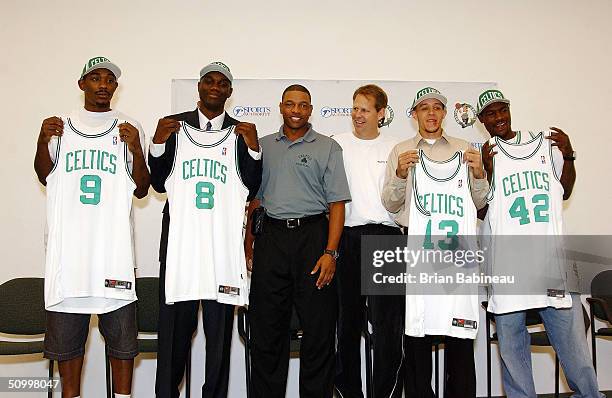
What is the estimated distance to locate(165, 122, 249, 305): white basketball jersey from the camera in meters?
3.21

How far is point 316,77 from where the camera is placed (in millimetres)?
5012

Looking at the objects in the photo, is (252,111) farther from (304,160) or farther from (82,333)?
(82,333)

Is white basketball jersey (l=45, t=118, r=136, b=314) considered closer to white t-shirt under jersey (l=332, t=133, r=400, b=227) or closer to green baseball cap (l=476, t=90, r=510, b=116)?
white t-shirt under jersey (l=332, t=133, r=400, b=227)

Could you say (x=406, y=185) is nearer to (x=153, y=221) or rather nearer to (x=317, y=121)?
(x=317, y=121)

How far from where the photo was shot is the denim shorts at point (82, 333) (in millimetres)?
3215

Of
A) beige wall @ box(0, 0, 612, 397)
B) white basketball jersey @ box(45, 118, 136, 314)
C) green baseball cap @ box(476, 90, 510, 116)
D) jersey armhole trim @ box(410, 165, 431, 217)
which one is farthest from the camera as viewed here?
beige wall @ box(0, 0, 612, 397)

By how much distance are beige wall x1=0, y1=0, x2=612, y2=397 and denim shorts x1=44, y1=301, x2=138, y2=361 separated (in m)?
1.58

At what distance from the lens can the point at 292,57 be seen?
500 centimetres

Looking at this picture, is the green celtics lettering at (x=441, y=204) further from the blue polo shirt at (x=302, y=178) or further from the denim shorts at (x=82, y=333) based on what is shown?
the denim shorts at (x=82, y=333)

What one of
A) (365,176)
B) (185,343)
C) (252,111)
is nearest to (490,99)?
(365,176)

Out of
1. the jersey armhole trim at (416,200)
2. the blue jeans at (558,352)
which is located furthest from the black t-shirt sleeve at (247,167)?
the blue jeans at (558,352)

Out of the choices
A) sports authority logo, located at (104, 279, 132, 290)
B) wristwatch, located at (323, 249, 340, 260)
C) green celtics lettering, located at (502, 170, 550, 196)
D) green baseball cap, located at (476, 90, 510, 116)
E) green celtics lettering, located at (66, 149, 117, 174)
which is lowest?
sports authority logo, located at (104, 279, 132, 290)

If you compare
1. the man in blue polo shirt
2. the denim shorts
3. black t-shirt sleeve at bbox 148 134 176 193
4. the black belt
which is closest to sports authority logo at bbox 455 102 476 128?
the man in blue polo shirt

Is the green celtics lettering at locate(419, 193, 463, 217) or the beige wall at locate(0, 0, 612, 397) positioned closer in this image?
the green celtics lettering at locate(419, 193, 463, 217)
